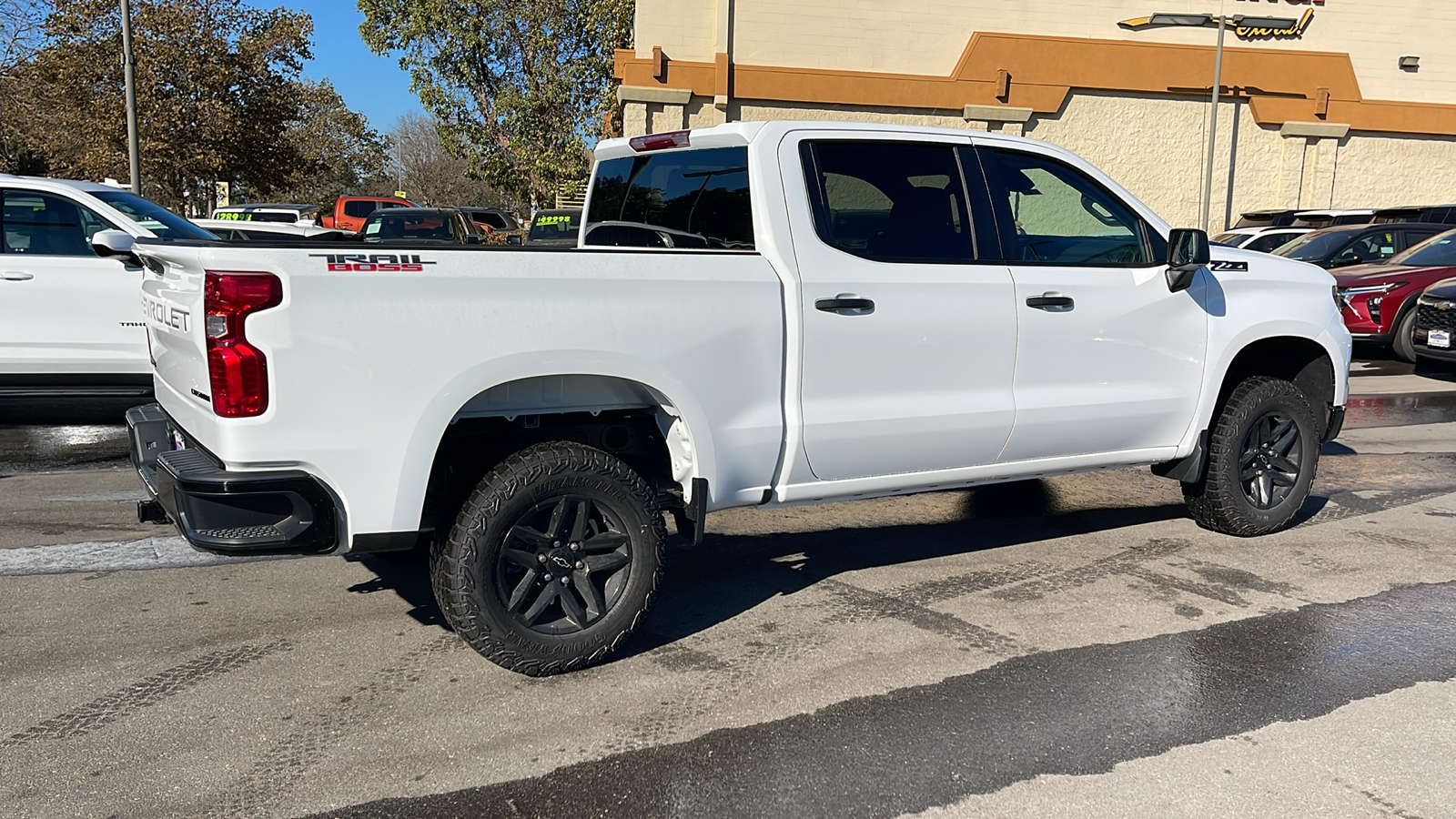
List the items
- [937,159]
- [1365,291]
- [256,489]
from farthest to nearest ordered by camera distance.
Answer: [1365,291]
[937,159]
[256,489]

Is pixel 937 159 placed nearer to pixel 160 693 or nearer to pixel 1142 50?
pixel 160 693

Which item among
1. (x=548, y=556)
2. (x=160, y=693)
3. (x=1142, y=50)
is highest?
(x=1142, y=50)

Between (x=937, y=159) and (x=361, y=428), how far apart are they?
8.94ft

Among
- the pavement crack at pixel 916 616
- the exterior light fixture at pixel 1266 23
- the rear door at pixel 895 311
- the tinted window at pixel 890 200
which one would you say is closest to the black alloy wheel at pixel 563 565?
the rear door at pixel 895 311

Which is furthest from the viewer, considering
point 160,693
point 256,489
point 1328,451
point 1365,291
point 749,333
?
point 1365,291

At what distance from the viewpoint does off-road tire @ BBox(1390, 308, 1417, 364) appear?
13.9 meters

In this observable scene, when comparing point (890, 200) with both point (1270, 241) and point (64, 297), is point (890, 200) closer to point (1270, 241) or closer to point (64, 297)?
point (64, 297)

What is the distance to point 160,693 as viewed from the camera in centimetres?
399

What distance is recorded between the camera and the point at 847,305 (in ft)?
15.1

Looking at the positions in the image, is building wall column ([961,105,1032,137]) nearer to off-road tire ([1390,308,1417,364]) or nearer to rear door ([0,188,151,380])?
off-road tire ([1390,308,1417,364])

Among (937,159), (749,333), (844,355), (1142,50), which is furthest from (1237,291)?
(1142,50)

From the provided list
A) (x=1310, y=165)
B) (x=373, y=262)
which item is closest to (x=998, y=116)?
(x=1310, y=165)

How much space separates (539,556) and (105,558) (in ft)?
9.04

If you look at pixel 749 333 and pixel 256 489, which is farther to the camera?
pixel 749 333
